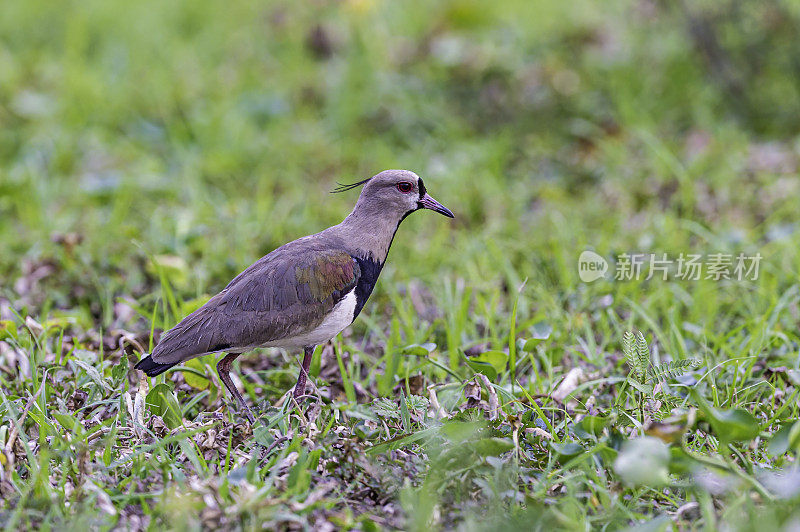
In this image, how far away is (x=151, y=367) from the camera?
10.1 feet

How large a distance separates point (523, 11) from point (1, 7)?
4.89 meters

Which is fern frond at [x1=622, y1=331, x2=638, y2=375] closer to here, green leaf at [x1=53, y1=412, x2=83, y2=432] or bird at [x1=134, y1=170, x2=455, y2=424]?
bird at [x1=134, y1=170, x2=455, y2=424]

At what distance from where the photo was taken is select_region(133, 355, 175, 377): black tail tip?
3.06m

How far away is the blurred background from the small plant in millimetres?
1159

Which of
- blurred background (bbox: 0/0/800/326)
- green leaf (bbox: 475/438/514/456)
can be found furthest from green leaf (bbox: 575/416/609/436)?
blurred background (bbox: 0/0/800/326)

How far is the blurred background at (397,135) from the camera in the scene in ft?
15.4

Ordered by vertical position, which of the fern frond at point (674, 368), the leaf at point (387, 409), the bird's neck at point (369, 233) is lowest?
the leaf at point (387, 409)

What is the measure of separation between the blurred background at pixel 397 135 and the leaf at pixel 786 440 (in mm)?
1645

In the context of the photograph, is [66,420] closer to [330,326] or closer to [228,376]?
[228,376]

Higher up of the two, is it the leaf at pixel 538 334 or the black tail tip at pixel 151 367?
the black tail tip at pixel 151 367

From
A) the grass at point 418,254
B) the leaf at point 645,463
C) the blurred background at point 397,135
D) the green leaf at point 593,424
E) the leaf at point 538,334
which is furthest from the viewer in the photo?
the blurred background at point 397,135

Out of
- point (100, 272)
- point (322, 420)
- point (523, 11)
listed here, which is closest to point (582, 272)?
point (322, 420)

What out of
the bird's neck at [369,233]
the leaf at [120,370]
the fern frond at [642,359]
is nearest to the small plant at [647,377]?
the fern frond at [642,359]

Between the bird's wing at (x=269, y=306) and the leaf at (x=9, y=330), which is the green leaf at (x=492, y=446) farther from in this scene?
the leaf at (x=9, y=330)
